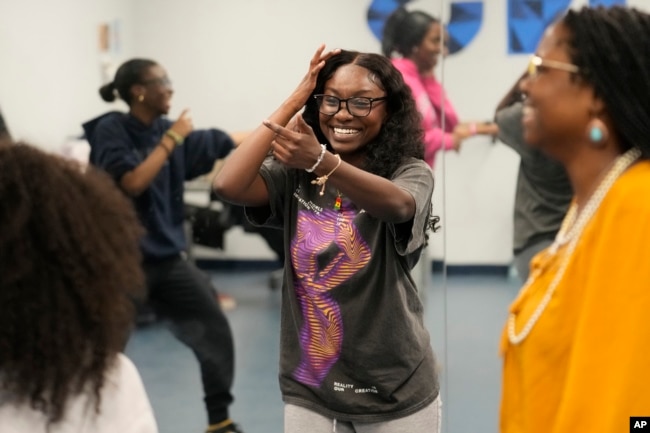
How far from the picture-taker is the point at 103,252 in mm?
1325

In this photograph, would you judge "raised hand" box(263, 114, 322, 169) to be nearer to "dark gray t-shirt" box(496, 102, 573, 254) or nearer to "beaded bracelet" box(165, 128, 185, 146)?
"dark gray t-shirt" box(496, 102, 573, 254)

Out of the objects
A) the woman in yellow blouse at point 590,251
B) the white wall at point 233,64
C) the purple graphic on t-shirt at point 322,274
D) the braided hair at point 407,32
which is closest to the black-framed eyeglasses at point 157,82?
the braided hair at point 407,32

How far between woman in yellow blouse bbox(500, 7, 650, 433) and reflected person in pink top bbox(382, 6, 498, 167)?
222 centimetres

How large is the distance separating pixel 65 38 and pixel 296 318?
3.78 meters

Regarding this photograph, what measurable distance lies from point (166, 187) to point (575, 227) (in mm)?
2454

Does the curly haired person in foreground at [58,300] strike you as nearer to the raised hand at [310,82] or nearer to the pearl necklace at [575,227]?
the pearl necklace at [575,227]

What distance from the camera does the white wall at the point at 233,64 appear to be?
5219 mm

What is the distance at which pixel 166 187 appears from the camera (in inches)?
146

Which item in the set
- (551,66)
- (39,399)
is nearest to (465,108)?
(551,66)

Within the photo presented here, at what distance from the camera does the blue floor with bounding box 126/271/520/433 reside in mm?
4043

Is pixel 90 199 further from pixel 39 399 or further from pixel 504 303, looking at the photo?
pixel 504 303

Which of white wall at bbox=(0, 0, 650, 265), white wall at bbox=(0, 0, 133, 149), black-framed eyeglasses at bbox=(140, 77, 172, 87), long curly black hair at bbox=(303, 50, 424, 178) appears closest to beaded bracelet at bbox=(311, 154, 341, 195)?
long curly black hair at bbox=(303, 50, 424, 178)

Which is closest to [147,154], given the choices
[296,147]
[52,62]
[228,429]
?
[228,429]

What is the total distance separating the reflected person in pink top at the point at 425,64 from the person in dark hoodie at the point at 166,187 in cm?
79
